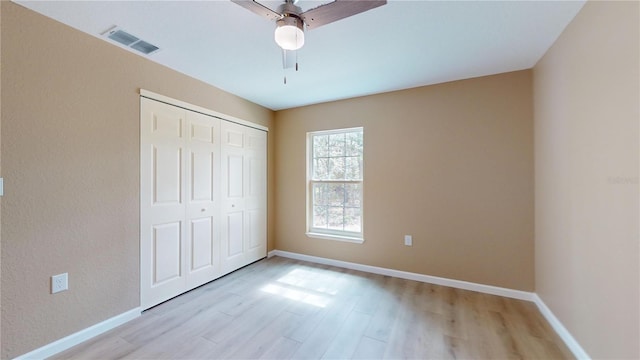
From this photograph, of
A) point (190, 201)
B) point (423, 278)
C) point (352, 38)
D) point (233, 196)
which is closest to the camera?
point (352, 38)

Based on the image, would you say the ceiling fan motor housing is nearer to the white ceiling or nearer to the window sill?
the white ceiling

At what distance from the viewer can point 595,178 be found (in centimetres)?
157

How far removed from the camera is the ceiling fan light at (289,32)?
149 cm

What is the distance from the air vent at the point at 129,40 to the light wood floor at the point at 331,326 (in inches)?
95.6

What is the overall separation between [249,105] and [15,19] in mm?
2230

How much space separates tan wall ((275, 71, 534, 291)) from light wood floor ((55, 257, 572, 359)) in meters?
0.40

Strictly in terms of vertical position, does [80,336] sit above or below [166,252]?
below

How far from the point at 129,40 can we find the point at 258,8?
1.44m

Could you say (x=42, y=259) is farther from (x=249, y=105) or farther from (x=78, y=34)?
(x=249, y=105)

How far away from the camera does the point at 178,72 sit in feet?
8.80

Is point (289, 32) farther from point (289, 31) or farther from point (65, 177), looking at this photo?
point (65, 177)

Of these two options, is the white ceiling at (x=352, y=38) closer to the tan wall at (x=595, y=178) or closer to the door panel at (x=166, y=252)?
the tan wall at (x=595, y=178)

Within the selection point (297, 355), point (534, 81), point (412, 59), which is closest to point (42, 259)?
point (297, 355)

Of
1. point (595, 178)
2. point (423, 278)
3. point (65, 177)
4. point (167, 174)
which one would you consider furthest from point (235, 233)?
point (595, 178)
